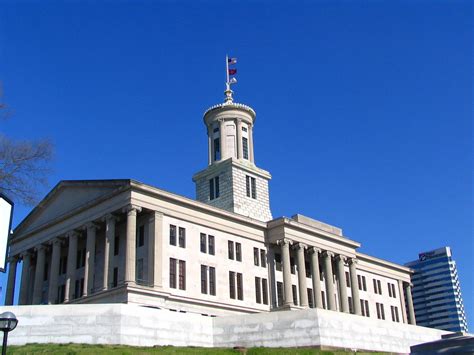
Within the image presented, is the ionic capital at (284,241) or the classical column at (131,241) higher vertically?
the ionic capital at (284,241)

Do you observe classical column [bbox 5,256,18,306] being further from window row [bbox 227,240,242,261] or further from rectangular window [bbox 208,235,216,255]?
window row [bbox 227,240,242,261]

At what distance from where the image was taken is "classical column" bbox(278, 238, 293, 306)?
64125mm

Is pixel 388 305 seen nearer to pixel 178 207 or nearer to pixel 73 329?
pixel 178 207

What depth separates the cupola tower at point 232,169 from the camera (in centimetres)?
7306

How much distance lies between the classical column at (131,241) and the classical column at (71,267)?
815cm

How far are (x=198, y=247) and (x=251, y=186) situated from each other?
16.6 metres

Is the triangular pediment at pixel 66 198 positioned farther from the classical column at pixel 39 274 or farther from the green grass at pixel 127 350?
the green grass at pixel 127 350

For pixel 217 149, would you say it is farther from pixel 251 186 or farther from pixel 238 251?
pixel 238 251

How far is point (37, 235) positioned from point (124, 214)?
49.5ft

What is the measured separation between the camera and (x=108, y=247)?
57188mm

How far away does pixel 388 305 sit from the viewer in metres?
86.0

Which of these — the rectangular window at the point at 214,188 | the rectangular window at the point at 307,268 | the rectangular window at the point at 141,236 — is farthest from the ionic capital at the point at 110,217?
the rectangular window at the point at 307,268

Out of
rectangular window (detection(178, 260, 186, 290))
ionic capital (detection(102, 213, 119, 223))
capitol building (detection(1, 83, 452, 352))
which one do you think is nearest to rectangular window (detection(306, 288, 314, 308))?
capitol building (detection(1, 83, 452, 352))

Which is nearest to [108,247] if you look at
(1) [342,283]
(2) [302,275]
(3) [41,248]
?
(3) [41,248]
